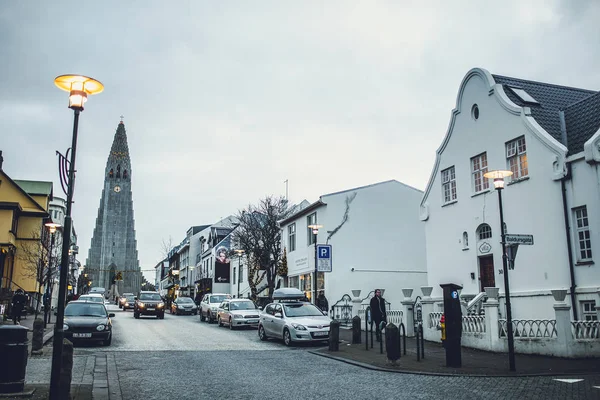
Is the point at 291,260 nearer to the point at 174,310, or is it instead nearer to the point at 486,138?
the point at 174,310

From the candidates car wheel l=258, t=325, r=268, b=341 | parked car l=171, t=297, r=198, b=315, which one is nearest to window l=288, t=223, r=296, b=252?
parked car l=171, t=297, r=198, b=315

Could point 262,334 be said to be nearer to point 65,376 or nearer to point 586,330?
point 586,330

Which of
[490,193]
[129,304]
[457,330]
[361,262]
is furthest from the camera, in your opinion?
[129,304]

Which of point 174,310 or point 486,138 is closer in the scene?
point 486,138

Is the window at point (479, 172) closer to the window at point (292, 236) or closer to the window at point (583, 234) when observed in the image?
the window at point (583, 234)

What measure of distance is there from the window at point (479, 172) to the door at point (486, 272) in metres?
2.81

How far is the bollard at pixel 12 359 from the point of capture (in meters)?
8.62

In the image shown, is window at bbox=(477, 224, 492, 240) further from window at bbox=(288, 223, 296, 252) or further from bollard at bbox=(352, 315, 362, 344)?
window at bbox=(288, 223, 296, 252)

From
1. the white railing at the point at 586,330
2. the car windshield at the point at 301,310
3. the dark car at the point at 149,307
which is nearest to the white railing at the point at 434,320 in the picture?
the car windshield at the point at 301,310

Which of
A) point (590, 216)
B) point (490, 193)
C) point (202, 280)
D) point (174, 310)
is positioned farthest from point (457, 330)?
point (202, 280)

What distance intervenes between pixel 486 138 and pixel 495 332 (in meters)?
8.65

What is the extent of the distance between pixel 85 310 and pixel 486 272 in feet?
49.1

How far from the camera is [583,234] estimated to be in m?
16.8

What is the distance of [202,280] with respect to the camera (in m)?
67.0
